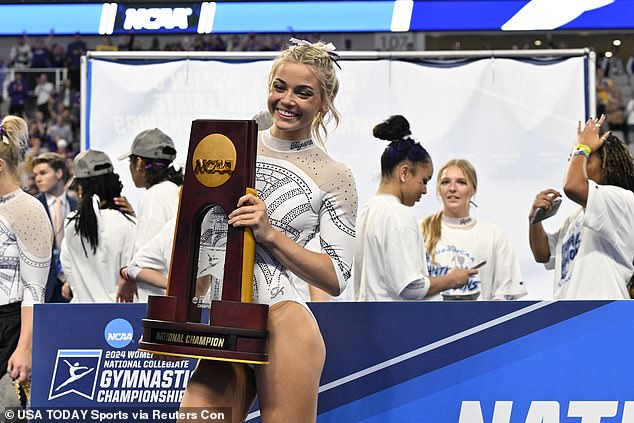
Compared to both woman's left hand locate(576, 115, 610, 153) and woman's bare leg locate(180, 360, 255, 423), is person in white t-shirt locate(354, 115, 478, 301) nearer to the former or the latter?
woman's left hand locate(576, 115, 610, 153)

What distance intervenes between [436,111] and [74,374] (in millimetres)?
4222

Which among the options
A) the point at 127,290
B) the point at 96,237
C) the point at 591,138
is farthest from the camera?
the point at 96,237

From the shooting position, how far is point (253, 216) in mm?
2674

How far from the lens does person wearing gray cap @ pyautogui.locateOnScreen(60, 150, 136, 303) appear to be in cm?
541

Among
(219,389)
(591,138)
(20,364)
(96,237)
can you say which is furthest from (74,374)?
(591,138)

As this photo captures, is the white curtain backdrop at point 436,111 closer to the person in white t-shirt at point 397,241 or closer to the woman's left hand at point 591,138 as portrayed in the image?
the person in white t-shirt at point 397,241

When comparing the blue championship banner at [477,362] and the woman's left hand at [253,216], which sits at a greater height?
the woman's left hand at [253,216]

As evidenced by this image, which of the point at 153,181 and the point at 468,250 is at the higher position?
the point at 153,181

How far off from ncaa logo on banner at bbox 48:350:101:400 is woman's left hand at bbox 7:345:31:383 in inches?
4.4

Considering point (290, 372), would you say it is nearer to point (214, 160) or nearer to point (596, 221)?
point (214, 160)

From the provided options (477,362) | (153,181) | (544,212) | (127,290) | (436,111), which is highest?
(436,111)

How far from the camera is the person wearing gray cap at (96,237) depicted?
17.7ft

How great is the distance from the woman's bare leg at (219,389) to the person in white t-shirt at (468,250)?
260 centimetres

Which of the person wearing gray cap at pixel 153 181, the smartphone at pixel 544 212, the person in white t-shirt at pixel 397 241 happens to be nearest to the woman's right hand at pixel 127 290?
the person wearing gray cap at pixel 153 181
